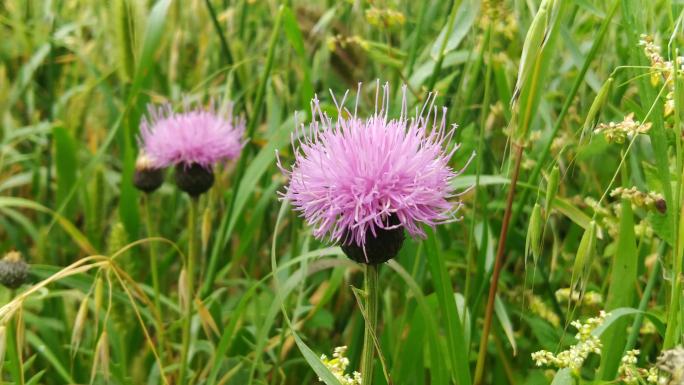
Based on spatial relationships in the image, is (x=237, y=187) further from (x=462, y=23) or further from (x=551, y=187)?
(x=551, y=187)

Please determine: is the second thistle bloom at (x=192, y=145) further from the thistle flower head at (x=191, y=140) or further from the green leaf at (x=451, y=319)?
the green leaf at (x=451, y=319)

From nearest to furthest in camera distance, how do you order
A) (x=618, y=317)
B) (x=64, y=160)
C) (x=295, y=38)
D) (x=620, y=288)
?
(x=618, y=317) → (x=620, y=288) → (x=295, y=38) → (x=64, y=160)

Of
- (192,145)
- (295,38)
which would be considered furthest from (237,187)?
(295,38)

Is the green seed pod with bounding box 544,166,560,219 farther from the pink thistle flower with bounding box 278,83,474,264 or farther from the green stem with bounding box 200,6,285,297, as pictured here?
the green stem with bounding box 200,6,285,297

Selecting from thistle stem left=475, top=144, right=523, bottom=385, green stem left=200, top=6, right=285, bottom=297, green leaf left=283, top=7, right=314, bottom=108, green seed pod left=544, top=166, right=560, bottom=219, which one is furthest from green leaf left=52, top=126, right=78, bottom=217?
green seed pod left=544, top=166, right=560, bottom=219

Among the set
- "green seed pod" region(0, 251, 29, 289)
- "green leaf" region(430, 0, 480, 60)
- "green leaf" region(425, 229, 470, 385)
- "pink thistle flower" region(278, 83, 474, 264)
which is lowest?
"green seed pod" region(0, 251, 29, 289)

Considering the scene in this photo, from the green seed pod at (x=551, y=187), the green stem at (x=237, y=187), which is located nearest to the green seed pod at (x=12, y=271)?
the green stem at (x=237, y=187)
